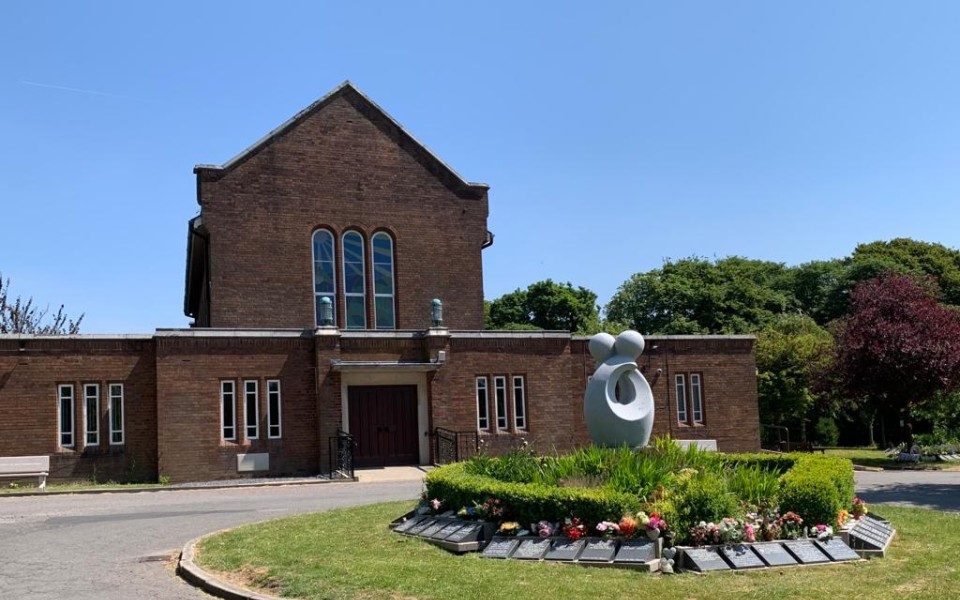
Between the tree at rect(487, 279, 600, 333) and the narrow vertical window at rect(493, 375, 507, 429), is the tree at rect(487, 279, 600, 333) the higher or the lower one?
the higher one

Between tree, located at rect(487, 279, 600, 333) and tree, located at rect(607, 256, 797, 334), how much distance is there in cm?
182

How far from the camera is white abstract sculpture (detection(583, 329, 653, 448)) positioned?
1590 centimetres

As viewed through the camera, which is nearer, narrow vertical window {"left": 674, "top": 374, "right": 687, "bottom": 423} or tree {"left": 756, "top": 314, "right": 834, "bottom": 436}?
narrow vertical window {"left": 674, "top": 374, "right": 687, "bottom": 423}

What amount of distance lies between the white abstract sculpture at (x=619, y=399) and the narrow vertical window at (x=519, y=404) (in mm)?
11213

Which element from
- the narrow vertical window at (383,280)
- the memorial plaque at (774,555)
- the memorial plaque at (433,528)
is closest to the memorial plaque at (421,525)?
the memorial plaque at (433,528)

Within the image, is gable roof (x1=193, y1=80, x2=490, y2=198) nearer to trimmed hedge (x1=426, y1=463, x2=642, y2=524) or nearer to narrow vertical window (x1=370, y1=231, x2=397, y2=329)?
narrow vertical window (x1=370, y1=231, x2=397, y2=329)

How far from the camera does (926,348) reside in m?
27.4

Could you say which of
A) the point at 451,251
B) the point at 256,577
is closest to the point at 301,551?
the point at 256,577

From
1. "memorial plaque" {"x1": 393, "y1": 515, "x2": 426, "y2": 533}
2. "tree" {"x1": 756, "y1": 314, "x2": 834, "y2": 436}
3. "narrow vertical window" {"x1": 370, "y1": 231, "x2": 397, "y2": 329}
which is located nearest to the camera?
"memorial plaque" {"x1": 393, "y1": 515, "x2": 426, "y2": 533}

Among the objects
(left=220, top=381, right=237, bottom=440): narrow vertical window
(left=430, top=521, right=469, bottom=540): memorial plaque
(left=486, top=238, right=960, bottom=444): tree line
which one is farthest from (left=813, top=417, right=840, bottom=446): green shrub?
(left=430, top=521, right=469, bottom=540): memorial plaque

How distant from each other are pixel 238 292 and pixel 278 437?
206 inches

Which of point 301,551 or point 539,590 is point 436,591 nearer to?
point 539,590

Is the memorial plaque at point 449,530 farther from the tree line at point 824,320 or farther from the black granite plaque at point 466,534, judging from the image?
the tree line at point 824,320

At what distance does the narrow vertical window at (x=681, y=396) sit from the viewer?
30.5 m
